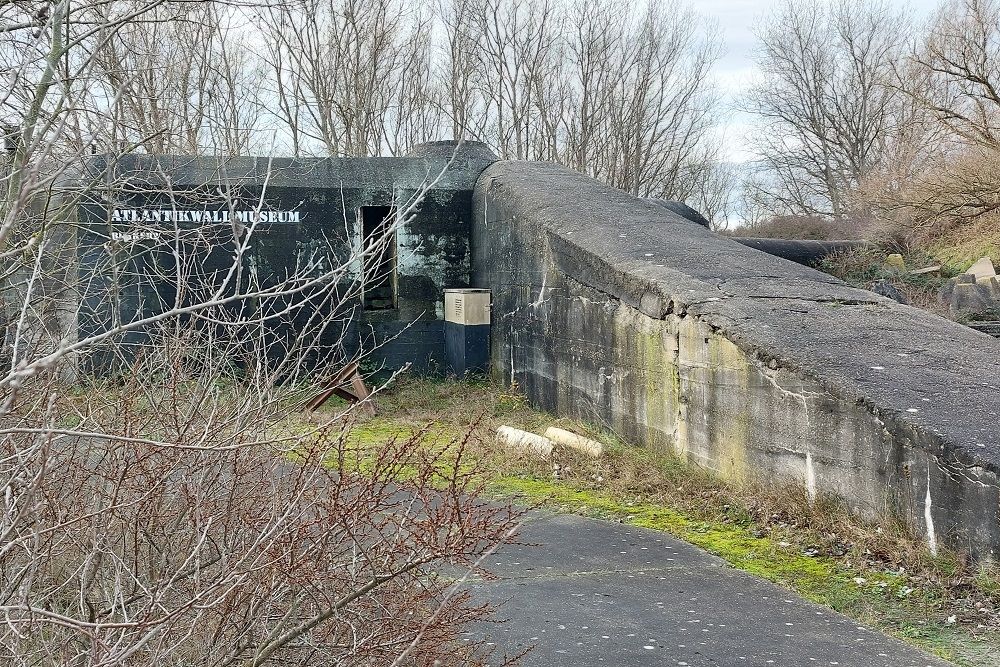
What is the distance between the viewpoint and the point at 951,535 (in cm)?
A: 436

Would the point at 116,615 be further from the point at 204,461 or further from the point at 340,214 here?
the point at 340,214

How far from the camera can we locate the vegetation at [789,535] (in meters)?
3.97

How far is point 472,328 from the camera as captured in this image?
36.6 ft

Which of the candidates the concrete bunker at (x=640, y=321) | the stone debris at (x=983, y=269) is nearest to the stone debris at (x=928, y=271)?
the stone debris at (x=983, y=269)

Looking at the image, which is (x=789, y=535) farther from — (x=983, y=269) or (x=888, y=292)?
(x=983, y=269)

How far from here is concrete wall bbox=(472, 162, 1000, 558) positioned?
15.1 ft

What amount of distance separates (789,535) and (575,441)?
262cm

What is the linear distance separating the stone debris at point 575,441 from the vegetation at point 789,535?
10cm

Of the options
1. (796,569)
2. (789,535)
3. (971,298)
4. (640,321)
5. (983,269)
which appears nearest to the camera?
(796,569)

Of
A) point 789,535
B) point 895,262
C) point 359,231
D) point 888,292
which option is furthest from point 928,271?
point 789,535

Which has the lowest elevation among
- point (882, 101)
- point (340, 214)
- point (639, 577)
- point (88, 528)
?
point (639, 577)

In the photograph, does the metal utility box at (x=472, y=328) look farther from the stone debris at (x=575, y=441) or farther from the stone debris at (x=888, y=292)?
the stone debris at (x=888, y=292)

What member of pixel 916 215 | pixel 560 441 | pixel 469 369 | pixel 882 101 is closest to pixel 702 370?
pixel 560 441

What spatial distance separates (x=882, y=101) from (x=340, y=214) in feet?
90.4
